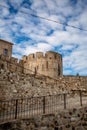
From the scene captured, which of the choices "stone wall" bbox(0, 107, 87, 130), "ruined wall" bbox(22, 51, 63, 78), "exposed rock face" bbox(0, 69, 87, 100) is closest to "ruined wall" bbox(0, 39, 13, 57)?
"ruined wall" bbox(22, 51, 63, 78)

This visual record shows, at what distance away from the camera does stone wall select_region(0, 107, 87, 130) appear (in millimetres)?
6000

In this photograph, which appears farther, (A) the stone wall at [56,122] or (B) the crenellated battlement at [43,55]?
(B) the crenellated battlement at [43,55]

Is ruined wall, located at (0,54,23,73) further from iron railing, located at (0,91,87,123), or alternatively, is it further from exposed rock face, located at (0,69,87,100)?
iron railing, located at (0,91,87,123)

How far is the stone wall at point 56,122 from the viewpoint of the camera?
19.7ft

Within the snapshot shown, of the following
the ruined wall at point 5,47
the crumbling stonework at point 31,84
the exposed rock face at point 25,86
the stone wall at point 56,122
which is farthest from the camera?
the ruined wall at point 5,47

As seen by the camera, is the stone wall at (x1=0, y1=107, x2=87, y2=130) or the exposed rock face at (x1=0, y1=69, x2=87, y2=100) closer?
the stone wall at (x1=0, y1=107, x2=87, y2=130)

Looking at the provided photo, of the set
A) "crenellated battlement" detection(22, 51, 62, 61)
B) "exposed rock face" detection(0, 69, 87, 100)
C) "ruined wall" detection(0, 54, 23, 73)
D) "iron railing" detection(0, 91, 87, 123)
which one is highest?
"crenellated battlement" detection(22, 51, 62, 61)

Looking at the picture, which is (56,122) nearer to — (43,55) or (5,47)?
(5,47)

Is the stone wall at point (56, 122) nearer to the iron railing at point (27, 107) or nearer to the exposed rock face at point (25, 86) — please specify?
the iron railing at point (27, 107)

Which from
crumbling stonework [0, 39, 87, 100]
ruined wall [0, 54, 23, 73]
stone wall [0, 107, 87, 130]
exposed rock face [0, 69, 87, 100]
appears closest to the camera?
stone wall [0, 107, 87, 130]

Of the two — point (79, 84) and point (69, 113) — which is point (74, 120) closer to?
point (69, 113)

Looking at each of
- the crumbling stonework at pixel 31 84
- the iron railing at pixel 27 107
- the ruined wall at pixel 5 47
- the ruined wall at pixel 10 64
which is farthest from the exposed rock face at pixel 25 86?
the ruined wall at pixel 5 47

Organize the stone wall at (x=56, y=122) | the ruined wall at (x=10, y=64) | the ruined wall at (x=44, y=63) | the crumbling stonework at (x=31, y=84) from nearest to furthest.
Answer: the stone wall at (x=56, y=122) → the crumbling stonework at (x=31, y=84) → the ruined wall at (x=10, y=64) → the ruined wall at (x=44, y=63)

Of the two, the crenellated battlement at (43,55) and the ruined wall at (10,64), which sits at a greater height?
the crenellated battlement at (43,55)
